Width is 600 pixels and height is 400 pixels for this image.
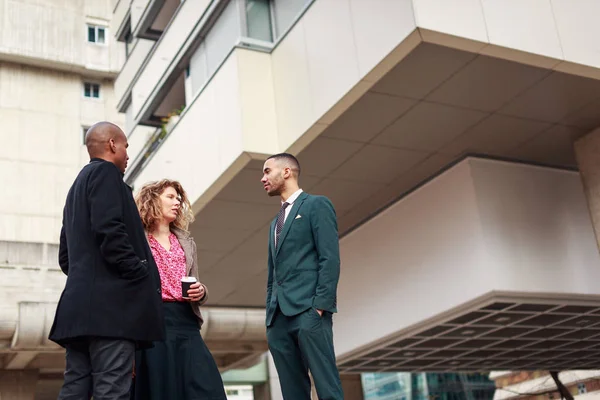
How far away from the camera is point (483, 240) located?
11.2 m

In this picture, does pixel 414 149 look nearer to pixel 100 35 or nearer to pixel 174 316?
pixel 174 316

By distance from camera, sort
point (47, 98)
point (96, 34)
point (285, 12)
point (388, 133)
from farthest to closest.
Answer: point (96, 34)
point (47, 98)
point (285, 12)
point (388, 133)

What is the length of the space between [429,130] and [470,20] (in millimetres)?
2510

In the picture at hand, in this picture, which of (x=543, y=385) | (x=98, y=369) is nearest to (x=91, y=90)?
(x=543, y=385)

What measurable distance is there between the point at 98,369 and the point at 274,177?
2.20m

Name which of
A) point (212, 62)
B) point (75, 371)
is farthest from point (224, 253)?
point (75, 371)

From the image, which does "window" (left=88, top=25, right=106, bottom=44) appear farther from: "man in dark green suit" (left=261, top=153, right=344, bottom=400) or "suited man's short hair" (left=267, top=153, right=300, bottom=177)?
"man in dark green suit" (left=261, top=153, right=344, bottom=400)

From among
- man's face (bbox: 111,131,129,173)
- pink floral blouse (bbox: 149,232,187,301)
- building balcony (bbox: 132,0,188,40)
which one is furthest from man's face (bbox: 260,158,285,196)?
building balcony (bbox: 132,0,188,40)

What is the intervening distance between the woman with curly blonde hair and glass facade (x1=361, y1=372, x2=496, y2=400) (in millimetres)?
17391

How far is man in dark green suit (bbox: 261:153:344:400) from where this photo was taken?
516cm

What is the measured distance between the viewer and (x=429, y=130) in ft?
35.1

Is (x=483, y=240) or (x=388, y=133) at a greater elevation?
(x=388, y=133)

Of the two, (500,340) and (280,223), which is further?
(500,340)

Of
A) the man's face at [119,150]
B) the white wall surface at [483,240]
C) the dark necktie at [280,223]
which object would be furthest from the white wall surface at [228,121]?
the man's face at [119,150]
